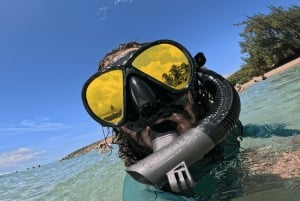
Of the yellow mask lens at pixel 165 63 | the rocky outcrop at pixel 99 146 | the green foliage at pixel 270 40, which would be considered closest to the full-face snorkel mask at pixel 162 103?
the yellow mask lens at pixel 165 63

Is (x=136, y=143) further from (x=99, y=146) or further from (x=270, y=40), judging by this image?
(x=270, y=40)

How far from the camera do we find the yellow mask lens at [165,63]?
2.21m

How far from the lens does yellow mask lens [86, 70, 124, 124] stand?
2210 mm

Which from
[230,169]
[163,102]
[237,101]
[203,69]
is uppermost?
[203,69]

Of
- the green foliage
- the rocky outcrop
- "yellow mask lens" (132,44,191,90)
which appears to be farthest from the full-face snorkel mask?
the green foliage

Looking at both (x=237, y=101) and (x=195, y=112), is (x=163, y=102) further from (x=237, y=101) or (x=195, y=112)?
(x=237, y=101)

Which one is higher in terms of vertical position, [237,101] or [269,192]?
Answer: [237,101]

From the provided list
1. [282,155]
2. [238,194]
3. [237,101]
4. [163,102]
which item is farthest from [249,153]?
[163,102]

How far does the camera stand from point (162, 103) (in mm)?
2014

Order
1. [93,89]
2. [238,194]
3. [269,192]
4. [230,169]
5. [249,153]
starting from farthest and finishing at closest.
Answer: [249,153]
[230,169]
[93,89]
[238,194]
[269,192]

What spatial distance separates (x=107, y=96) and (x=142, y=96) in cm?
38

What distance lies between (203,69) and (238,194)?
87 cm

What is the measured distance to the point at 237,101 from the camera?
205 cm

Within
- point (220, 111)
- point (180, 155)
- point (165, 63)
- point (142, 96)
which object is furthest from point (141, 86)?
point (180, 155)
